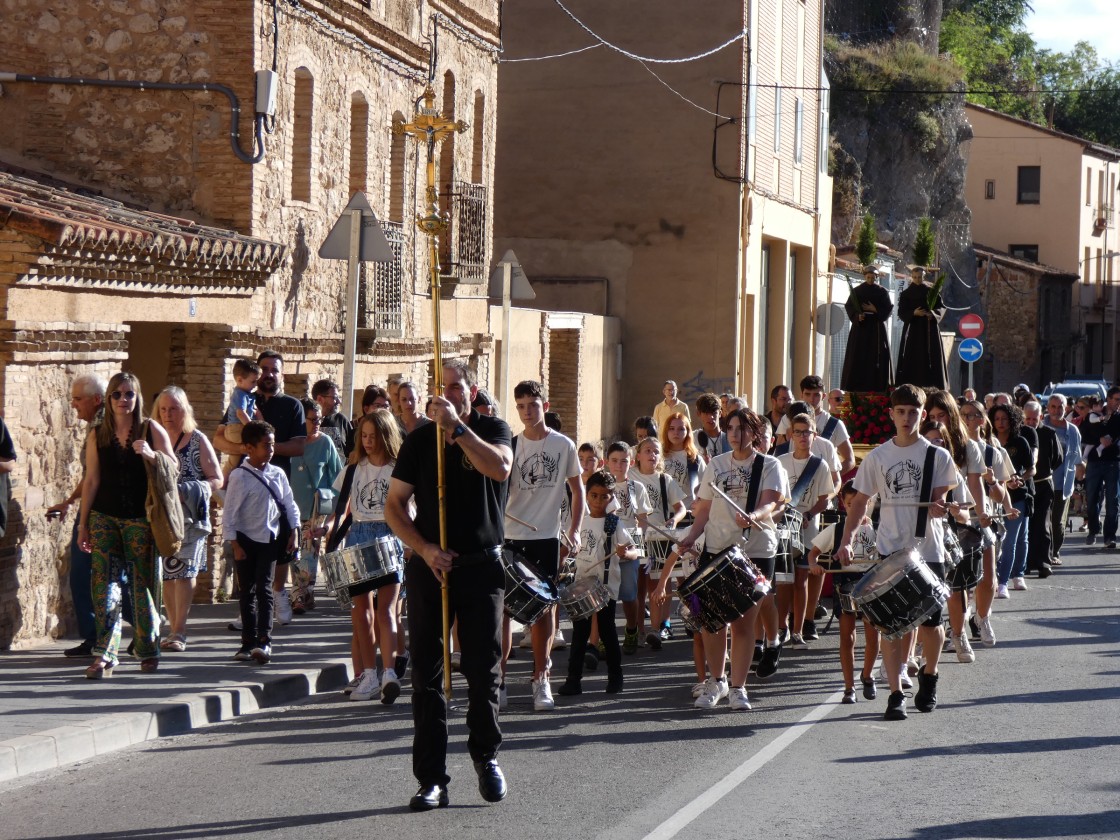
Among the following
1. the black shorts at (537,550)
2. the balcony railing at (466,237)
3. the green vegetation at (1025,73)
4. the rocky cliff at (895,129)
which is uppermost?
the green vegetation at (1025,73)

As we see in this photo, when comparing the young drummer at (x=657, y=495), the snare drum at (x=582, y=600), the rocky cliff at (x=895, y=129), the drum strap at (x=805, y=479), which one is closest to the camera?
the snare drum at (x=582, y=600)

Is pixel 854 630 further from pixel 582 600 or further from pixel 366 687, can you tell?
pixel 366 687

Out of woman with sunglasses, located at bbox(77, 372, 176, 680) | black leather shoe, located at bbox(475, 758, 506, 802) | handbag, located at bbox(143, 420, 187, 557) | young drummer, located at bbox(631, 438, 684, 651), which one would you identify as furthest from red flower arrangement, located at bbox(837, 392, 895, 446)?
black leather shoe, located at bbox(475, 758, 506, 802)

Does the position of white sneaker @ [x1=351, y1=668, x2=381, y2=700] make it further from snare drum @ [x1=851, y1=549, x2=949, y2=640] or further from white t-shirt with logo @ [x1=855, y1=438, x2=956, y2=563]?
white t-shirt with logo @ [x1=855, y1=438, x2=956, y2=563]

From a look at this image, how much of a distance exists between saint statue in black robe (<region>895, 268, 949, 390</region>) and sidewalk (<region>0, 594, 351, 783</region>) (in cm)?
915

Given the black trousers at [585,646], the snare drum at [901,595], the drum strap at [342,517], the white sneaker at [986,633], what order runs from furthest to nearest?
the white sneaker at [986,633] → the black trousers at [585,646] → the drum strap at [342,517] → the snare drum at [901,595]

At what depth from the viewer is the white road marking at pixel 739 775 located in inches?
295

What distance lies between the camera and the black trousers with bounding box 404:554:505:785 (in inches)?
309

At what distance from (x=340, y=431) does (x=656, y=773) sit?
714 centimetres

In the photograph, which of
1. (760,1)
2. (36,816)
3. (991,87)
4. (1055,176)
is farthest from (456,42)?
(991,87)

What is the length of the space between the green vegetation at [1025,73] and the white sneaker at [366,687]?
65703 millimetres

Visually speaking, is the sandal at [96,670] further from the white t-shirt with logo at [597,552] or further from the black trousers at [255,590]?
the white t-shirt with logo at [597,552]

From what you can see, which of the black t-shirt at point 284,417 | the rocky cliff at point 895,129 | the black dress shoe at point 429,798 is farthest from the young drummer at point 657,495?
the rocky cliff at point 895,129

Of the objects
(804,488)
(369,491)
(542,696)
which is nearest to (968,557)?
(804,488)
